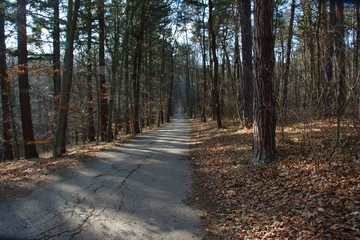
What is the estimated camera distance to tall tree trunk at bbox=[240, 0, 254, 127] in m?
11.1

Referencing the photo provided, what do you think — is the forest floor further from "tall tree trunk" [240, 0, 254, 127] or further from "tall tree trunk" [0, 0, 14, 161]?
"tall tree trunk" [0, 0, 14, 161]

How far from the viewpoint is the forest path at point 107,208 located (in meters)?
3.61

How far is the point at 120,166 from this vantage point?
7699 mm

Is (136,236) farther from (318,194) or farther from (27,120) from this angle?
(27,120)

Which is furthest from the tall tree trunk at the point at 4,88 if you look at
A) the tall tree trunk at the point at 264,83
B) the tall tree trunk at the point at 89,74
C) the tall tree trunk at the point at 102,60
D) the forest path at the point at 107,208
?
the tall tree trunk at the point at 264,83

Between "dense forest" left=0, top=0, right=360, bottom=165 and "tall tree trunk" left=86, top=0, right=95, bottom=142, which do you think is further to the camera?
"tall tree trunk" left=86, top=0, right=95, bottom=142

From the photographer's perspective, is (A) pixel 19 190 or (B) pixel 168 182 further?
(B) pixel 168 182

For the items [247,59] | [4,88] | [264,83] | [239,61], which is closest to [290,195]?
[264,83]

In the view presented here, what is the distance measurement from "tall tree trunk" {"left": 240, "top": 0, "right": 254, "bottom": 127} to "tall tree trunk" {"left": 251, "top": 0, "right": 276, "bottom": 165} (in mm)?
5192

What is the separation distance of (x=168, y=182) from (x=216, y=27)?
1637 centimetres

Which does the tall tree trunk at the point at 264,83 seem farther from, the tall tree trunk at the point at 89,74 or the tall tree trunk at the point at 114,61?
the tall tree trunk at the point at 114,61

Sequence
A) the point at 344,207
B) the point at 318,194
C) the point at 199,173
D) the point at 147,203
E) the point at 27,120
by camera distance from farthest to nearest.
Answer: the point at 27,120
the point at 199,173
the point at 147,203
the point at 318,194
the point at 344,207

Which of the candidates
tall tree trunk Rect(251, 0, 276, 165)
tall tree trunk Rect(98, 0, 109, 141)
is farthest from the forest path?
tall tree trunk Rect(98, 0, 109, 141)

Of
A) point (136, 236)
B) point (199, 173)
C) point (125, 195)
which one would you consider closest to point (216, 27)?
point (199, 173)
